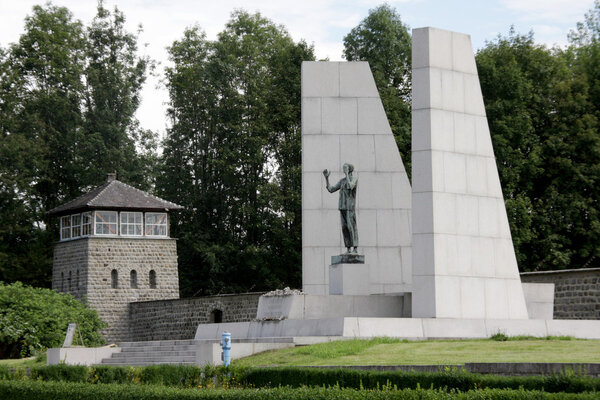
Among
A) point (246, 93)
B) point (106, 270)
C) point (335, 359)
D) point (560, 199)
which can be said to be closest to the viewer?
point (335, 359)

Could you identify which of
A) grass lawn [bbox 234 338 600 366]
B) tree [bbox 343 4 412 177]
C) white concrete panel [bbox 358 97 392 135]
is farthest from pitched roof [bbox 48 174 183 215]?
grass lawn [bbox 234 338 600 366]

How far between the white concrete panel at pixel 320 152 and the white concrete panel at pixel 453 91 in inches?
215

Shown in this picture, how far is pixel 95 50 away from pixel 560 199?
2528 centimetres

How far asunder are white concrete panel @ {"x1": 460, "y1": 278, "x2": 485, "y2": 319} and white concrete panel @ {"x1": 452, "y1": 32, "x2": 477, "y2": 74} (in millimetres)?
4788

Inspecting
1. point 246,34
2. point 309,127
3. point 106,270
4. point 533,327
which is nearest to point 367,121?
point 309,127

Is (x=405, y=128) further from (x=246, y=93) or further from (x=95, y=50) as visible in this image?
(x=95, y=50)

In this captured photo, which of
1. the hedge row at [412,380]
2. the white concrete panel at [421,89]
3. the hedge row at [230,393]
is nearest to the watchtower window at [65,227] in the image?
the white concrete panel at [421,89]

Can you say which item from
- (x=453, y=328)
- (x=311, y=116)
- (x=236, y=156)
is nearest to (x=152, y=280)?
(x=236, y=156)

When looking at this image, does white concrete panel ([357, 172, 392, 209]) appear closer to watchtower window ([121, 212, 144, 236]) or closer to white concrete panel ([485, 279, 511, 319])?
white concrete panel ([485, 279, 511, 319])

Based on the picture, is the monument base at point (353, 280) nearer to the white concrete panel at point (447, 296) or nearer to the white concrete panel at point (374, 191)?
the white concrete panel at point (447, 296)

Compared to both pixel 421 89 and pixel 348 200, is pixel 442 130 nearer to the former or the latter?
pixel 421 89

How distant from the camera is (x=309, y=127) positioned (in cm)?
2645

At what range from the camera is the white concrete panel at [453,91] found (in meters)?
21.2

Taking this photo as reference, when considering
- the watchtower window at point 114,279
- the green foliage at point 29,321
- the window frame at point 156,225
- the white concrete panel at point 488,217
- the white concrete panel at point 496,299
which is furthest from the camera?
the window frame at point 156,225
